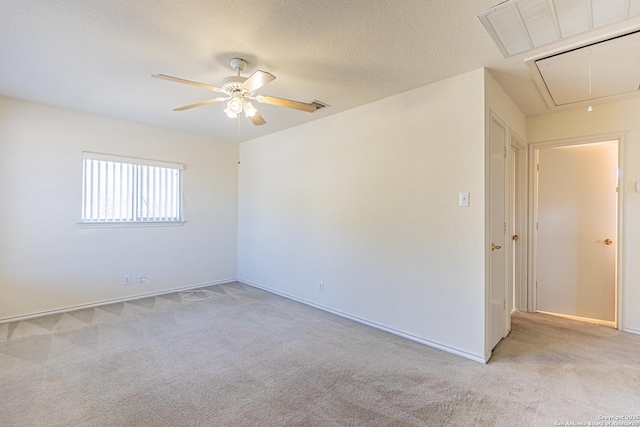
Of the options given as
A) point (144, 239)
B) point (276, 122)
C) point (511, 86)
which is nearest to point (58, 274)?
point (144, 239)

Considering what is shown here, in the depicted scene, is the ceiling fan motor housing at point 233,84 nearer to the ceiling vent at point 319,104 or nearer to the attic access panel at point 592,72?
the ceiling vent at point 319,104

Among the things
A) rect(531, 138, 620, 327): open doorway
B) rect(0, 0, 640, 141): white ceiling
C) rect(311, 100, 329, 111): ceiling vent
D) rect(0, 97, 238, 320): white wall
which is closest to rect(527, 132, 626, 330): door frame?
A: rect(531, 138, 620, 327): open doorway

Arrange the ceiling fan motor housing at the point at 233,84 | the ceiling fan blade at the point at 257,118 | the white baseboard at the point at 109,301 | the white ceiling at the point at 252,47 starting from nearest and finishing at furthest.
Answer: the white ceiling at the point at 252,47
the ceiling fan motor housing at the point at 233,84
the ceiling fan blade at the point at 257,118
the white baseboard at the point at 109,301

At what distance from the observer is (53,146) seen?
3596 millimetres

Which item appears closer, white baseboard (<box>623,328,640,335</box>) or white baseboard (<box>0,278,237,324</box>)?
white baseboard (<box>623,328,640,335</box>)

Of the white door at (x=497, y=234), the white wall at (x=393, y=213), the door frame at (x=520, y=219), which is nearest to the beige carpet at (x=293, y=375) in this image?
the white door at (x=497, y=234)

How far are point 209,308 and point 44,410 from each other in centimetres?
202

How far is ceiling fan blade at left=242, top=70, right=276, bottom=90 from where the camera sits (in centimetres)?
201

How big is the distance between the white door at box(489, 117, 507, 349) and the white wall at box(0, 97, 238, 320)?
413 centimetres

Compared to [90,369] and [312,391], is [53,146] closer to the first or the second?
[90,369]

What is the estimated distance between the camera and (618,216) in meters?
3.22

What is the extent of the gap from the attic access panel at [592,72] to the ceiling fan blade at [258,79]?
2092mm

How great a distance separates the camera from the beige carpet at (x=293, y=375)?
1839mm

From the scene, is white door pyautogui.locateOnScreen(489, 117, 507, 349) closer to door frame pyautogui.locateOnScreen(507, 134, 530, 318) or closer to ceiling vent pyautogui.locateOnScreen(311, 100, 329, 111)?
door frame pyautogui.locateOnScreen(507, 134, 530, 318)
